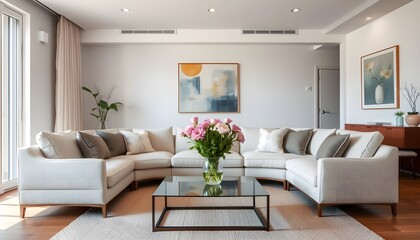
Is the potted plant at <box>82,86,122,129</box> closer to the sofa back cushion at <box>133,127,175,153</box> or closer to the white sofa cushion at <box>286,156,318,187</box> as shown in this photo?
the sofa back cushion at <box>133,127,175,153</box>

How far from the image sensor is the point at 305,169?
9.86 feet

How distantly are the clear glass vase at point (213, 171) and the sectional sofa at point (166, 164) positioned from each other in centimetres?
92

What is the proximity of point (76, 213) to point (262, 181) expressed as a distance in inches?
98.3

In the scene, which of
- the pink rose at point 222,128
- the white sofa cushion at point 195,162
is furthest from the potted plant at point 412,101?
the pink rose at point 222,128

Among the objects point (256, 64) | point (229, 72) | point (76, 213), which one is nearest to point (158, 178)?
point (76, 213)

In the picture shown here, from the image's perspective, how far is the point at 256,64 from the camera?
616 centimetres

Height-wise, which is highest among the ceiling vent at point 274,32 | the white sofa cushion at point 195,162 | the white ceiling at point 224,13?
the white ceiling at point 224,13

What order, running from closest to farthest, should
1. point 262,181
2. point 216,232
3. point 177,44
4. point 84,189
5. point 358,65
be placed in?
point 216,232, point 84,189, point 262,181, point 358,65, point 177,44

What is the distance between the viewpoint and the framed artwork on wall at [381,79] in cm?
460

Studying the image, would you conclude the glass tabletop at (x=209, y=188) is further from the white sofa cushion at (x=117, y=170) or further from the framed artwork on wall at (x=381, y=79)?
the framed artwork on wall at (x=381, y=79)

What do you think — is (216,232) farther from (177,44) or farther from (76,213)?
(177,44)

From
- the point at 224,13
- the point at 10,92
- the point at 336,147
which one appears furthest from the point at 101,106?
the point at 336,147

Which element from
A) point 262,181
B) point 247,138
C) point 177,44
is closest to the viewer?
point 262,181

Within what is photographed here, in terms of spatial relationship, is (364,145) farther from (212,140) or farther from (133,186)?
(133,186)
